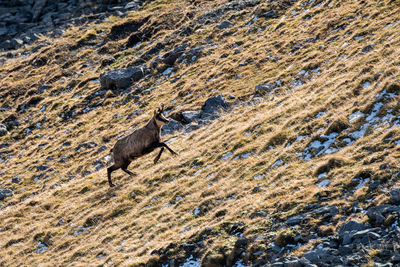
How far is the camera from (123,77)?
36.8 meters

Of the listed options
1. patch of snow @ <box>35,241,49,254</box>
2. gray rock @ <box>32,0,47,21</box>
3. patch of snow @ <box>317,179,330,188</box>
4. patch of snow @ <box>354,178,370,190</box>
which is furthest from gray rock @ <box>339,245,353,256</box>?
gray rock @ <box>32,0,47,21</box>

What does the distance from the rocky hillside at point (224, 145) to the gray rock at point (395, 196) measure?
4cm

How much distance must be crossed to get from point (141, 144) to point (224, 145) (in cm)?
383

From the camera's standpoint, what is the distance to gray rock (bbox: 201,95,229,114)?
78.7ft

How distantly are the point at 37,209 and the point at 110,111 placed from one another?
1433 centimetres

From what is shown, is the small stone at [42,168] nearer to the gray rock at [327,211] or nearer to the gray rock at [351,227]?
the gray rock at [327,211]

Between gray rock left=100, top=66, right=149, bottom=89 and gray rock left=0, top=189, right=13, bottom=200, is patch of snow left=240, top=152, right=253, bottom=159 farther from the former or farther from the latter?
gray rock left=100, top=66, right=149, bottom=89

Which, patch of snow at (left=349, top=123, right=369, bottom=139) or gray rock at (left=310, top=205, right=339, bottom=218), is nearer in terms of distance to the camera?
gray rock at (left=310, top=205, right=339, bottom=218)

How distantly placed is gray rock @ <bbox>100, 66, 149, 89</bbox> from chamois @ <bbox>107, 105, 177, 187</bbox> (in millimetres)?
17793

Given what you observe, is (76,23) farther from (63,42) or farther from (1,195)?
(1,195)

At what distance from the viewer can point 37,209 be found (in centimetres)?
2027

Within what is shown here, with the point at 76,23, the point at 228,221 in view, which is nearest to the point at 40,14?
the point at 76,23

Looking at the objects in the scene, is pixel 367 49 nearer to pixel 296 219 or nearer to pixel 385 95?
pixel 385 95

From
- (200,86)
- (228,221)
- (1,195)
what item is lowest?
(1,195)
